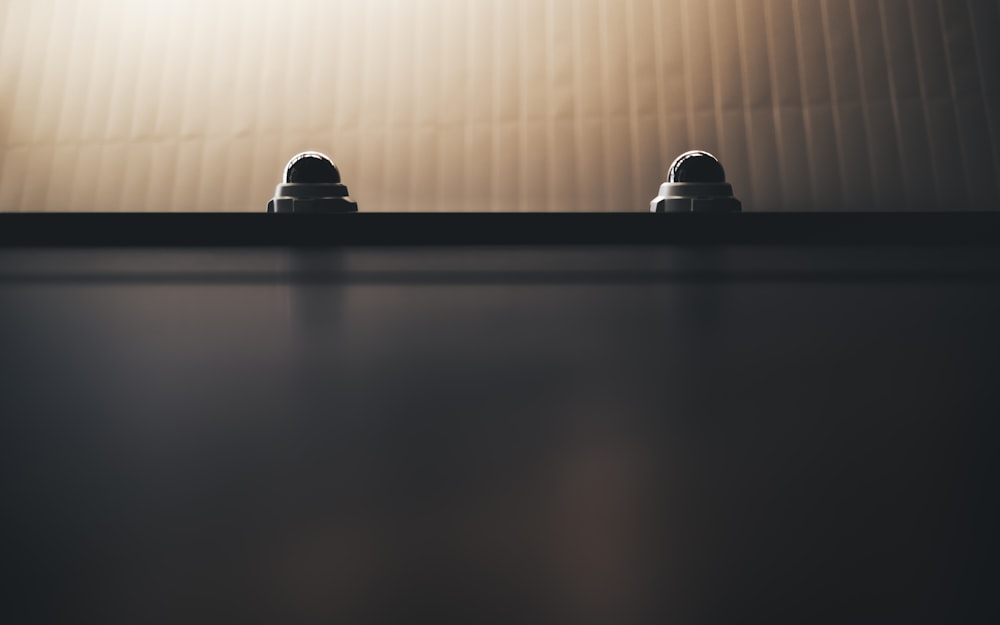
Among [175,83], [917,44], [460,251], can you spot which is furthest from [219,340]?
[917,44]

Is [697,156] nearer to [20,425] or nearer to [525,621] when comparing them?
[525,621]

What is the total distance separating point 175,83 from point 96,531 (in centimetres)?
113

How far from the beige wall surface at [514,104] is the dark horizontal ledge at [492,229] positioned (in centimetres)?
77

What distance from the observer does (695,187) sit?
727 mm

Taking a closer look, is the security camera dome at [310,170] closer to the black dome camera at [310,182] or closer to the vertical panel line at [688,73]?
the black dome camera at [310,182]

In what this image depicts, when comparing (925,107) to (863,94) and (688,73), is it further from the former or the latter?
(688,73)

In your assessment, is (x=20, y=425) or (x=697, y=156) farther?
(x=697, y=156)

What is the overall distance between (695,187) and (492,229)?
31 centimetres

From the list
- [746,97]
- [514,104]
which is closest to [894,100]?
[746,97]

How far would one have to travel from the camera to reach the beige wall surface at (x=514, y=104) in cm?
128

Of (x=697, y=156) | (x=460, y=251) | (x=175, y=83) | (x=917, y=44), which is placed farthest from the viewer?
(x=175, y=83)

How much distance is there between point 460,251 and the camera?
20.9 inches

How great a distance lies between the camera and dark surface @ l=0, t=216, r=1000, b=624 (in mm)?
539

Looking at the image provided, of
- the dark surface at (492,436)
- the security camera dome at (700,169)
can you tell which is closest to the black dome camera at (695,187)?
the security camera dome at (700,169)
